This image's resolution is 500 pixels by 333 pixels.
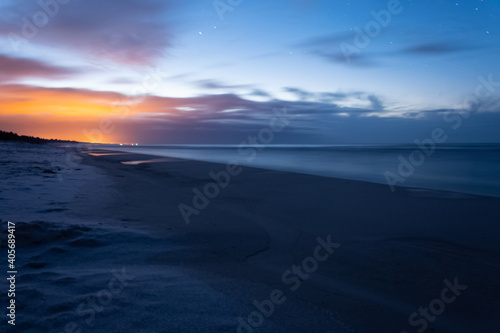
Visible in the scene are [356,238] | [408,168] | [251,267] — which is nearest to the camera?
[251,267]

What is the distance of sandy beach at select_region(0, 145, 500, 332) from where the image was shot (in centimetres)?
224

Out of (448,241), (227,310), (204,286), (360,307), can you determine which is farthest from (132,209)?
(448,241)

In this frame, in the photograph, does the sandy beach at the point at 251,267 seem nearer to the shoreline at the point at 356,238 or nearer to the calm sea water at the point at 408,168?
the shoreline at the point at 356,238

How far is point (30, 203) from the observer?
204 inches

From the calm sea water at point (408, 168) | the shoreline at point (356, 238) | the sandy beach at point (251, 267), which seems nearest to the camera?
the sandy beach at point (251, 267)

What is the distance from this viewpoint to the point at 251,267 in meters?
3.33

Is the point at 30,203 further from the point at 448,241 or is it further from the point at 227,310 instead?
the point at 448,241

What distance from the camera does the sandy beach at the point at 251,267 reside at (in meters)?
2.24

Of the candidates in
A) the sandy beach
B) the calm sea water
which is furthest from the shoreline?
the calm sea water

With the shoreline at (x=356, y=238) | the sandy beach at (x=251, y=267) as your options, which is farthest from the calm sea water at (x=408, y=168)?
the sandy beach at (x=251, y=267)

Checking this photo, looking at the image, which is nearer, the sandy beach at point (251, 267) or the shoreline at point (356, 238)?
the sandy beach at point (251, 267)

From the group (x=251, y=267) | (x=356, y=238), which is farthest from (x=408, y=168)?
(x=251, y=267)

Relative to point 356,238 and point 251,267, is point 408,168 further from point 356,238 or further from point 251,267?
point 251,267

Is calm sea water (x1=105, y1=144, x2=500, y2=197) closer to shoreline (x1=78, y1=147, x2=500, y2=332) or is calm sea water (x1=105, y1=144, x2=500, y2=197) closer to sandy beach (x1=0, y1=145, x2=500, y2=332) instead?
shoreline (x1=78, y1=147, x2=500, y2=332)
